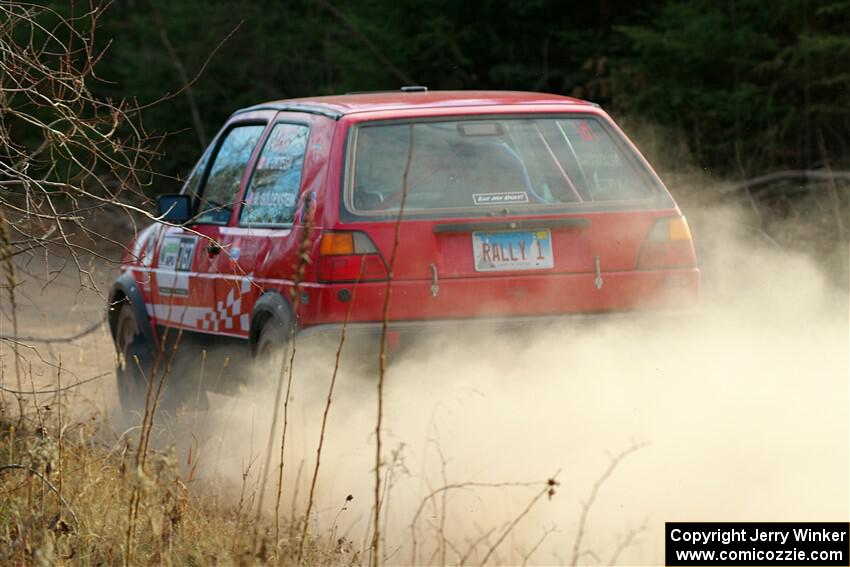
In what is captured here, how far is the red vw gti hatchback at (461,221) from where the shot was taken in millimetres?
6766

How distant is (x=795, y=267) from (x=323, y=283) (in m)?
7.40

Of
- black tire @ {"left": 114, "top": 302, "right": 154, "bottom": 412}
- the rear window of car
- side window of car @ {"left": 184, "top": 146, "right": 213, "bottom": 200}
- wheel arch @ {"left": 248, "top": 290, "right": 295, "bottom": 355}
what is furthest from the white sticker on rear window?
black tire @ {"left": 114, "top": 302, "right": 154, "bottom": 412}

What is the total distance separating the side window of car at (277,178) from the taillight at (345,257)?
55cm

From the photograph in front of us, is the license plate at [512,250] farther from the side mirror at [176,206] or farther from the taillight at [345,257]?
the side mirror at [176,206]

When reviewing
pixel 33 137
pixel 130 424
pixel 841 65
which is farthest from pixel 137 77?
pixel 130 424

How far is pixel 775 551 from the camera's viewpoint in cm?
507

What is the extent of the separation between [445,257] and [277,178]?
127 cm

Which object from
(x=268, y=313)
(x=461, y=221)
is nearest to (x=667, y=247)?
(x=461, y=221)

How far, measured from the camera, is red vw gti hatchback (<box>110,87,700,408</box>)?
6.77 meters

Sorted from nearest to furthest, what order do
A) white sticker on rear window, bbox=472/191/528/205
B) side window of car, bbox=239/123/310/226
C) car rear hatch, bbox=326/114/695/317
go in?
car rear hatch, bbox=326/114/695/317, white sticker on rear window, bbox=472/191/528/205, side window of car, bbox=239/123/310/226

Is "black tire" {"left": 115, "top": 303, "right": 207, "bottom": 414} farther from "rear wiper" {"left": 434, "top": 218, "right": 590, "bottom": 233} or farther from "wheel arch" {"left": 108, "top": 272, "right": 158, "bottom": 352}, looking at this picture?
"rear wiper" {"left": 434, "top": 218, "right": 590, "bottom": 233}

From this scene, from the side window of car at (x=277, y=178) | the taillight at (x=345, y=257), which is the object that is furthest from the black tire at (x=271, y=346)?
the side window of car at (x=277, y=178)

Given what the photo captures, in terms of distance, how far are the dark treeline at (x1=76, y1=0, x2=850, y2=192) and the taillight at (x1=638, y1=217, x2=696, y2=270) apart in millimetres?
4337

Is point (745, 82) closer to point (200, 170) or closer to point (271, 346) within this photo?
point (200, 170)
